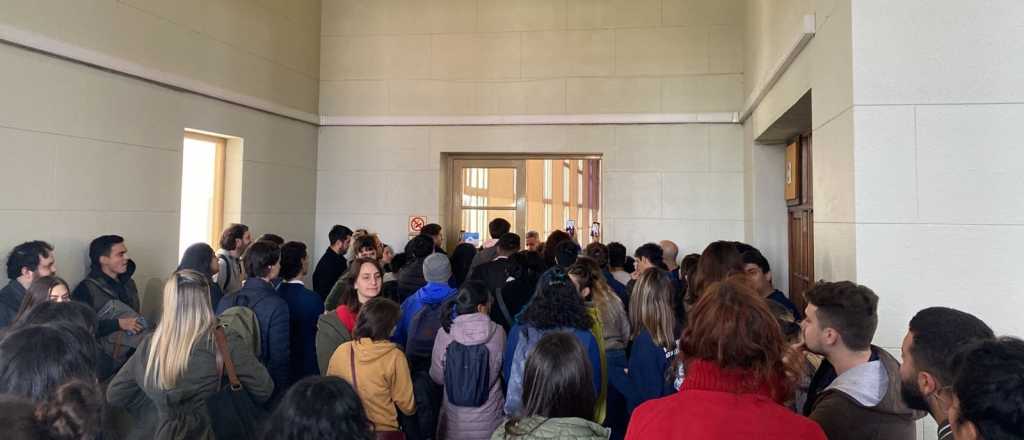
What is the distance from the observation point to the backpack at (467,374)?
9.31ft

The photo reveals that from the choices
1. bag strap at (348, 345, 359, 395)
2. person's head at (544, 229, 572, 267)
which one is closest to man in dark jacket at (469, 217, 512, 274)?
person's head at (544, 229, 572, 267)

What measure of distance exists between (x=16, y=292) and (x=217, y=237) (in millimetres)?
2858

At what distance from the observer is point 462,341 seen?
9.52ft

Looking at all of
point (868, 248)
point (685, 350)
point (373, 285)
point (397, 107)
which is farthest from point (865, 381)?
point (397, 107)

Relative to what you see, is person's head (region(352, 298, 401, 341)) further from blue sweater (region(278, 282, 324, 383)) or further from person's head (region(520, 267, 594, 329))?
blue sweater (region(278, 282, 324, 383))

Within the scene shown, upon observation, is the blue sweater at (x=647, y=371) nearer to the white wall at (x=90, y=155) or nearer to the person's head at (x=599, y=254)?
the person's head at (x=599, y=254)

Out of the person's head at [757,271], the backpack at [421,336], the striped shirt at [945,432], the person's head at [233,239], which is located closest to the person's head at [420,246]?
the backpack at [421,336]

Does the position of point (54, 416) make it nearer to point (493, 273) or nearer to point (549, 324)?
point (549, 324)

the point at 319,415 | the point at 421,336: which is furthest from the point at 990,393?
the point at 421,336

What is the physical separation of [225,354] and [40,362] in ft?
2.46

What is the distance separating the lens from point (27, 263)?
12.0 feet

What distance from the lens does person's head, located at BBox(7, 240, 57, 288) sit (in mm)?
3676

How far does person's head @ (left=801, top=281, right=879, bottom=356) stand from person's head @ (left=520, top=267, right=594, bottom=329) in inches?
42.2

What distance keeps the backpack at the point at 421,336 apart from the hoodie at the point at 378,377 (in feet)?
2.12
